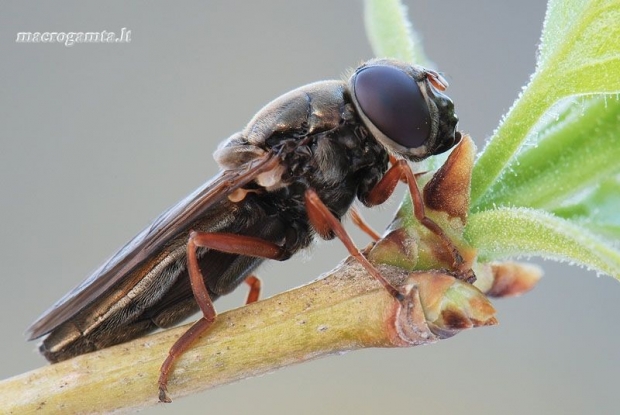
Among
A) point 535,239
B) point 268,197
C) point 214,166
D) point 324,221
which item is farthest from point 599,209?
point 214,166

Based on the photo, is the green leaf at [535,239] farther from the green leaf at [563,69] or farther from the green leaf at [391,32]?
the green leaf at [391,32]

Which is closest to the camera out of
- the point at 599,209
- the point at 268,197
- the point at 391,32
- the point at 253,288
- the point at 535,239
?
the point at 535,239

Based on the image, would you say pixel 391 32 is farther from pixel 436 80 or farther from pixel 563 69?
pixel 563 69

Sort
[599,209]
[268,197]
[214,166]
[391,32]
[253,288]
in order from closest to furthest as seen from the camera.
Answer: [599,209] → [391,32] → [268,197] → [253,288] → [214,166]

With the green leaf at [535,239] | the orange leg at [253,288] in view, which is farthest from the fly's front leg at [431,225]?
the orange leg at [253,288]

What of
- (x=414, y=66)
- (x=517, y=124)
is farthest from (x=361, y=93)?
(x=517, y=124)

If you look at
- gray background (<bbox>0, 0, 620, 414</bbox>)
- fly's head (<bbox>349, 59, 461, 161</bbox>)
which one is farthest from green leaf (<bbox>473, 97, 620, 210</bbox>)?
gray background (<bbox>0, 0, 620, 414</bbox>)

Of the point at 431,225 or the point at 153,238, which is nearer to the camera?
the point at 431,225

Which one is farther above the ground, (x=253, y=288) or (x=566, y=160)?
(x=566, y=160)
